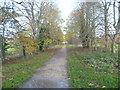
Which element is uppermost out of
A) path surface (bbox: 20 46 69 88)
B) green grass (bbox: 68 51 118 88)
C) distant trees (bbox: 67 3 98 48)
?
distant trees (bbox: 67 3 98 48)

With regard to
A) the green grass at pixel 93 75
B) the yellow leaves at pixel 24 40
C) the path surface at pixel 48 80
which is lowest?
the path surface at pixel 48 80

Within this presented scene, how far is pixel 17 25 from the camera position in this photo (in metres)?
7.82

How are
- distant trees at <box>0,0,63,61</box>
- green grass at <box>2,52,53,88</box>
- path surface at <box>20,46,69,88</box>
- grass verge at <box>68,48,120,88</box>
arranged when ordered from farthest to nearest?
distant trees at <box>0,0,63,61</box>, green grass at <box>2,52,53,88</box>, path surface at <box>20,46,69,88</box>, grass verge at <box>68,48,120,88</box>

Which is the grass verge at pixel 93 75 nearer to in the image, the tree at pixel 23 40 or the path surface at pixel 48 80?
the path surface at pixel 48 80

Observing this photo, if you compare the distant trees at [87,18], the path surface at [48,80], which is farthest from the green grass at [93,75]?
the distant trees at [87,18]

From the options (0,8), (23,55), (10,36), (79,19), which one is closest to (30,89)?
(10,36)

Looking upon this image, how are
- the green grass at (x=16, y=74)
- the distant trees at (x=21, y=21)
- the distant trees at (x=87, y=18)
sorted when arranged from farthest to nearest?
the distant trees at (x=87, y=18)
the distant trees at (x=21, y=21)
the green grass at (x=16, y=74)

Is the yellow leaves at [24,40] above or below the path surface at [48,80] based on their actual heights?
above

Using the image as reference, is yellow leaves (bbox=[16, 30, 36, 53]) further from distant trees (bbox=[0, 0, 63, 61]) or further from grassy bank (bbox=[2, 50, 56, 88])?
grassy bank (bbox=[2, 50, 56, 88])

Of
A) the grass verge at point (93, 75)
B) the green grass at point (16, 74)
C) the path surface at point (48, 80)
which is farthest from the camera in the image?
the green grass at point (16, 74)

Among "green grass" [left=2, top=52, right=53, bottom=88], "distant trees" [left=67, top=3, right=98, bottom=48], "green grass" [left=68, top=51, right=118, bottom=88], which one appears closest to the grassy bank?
"green grass" [left=2, top=52, right=53, bottom=88]

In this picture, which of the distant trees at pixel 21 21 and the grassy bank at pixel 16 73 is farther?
the distant trees at pixel 21 21

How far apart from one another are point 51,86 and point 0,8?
20.8ft

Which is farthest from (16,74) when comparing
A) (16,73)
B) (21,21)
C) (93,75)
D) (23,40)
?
(21,21)
